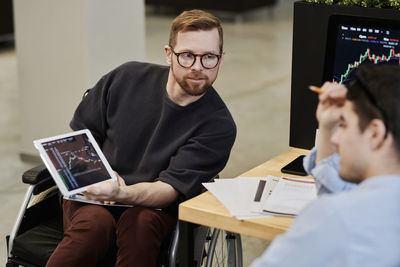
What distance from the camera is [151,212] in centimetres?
239

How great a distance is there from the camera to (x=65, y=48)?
14.0 feet

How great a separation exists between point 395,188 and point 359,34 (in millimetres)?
1010

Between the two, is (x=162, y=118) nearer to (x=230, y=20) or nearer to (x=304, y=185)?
(x=304, y=185)

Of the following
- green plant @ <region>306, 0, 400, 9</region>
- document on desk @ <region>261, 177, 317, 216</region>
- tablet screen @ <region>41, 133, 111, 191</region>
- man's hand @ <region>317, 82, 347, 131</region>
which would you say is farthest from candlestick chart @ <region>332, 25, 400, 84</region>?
tablet screen @ <region>41, 133, 111, 191</region>

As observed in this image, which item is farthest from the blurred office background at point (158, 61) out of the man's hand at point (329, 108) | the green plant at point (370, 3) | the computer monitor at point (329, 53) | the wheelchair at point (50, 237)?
the man's hand at point (329, 108)

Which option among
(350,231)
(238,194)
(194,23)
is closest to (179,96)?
(194,23)

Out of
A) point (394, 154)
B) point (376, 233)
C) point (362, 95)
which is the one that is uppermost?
point (362, 95)

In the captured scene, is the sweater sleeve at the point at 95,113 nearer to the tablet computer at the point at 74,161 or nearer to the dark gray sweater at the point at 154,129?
the dark gray sweater at the point at 154,129

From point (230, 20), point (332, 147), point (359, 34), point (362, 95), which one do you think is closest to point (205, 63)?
point (359, 34)

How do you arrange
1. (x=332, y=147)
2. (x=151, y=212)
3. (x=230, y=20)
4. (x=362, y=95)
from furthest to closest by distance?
1. (x=230, y=20)
2. (x=151, y=212)
3. (x=332, y=147)
4. (x=362, y=95)

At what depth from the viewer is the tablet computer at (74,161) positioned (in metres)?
2.34

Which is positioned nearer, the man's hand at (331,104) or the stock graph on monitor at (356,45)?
the man's hand at (331,104)

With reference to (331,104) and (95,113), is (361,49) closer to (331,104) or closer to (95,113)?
(331,104)

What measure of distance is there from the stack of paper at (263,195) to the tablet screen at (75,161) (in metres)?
0.43
